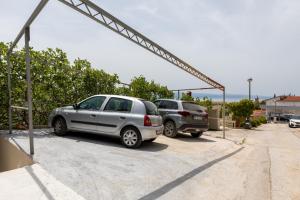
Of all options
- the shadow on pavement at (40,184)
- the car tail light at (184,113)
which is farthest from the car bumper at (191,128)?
the shadow on pavement at (40,184)

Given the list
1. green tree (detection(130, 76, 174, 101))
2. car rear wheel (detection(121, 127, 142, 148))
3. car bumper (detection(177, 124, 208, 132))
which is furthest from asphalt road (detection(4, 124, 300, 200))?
green tree (detection(130, 76, 174, 101))

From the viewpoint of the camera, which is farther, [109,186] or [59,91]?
[59,91]

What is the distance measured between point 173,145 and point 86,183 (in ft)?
18.0

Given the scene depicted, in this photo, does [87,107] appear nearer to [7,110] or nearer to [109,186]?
[7,110]

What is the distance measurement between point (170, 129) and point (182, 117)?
29.9 inches

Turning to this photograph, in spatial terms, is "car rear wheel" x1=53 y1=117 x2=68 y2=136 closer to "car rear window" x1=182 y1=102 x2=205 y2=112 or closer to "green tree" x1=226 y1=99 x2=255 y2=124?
"car rear window" x1=182 y1=102 x2=205 y2=112

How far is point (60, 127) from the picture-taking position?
10.3 metres

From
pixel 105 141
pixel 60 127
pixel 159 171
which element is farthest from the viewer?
pixel 60 127

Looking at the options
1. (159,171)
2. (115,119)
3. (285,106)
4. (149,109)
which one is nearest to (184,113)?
(149,109)

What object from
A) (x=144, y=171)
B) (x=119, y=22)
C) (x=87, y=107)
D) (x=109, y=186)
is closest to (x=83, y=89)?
(x=87, y=107)

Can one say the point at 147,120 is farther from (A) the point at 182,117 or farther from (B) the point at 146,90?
(B) the point at 146,90

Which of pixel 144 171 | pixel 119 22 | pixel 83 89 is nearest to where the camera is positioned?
pixel 144 171

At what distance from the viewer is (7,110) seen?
1041cm

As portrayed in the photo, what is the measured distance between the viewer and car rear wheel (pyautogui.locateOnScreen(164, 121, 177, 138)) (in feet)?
40.4
